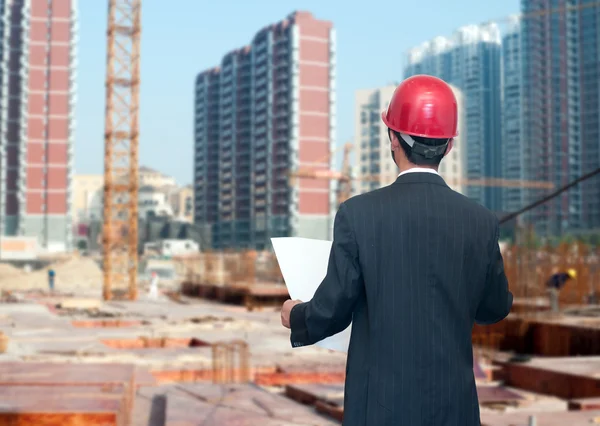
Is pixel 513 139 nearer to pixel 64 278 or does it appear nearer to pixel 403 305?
pixel 64 278

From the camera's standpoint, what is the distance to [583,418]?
221 inches

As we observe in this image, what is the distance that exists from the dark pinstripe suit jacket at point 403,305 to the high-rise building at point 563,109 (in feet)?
255

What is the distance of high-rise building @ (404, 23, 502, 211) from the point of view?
4153 inches

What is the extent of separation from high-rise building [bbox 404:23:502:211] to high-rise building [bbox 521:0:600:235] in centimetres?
1625

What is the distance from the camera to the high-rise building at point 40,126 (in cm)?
7006

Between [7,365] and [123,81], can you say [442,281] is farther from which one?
[123,81]

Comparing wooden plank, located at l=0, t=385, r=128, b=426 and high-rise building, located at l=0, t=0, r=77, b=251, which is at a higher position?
high-rise building, located at l=0, t=0, r=77, b=251

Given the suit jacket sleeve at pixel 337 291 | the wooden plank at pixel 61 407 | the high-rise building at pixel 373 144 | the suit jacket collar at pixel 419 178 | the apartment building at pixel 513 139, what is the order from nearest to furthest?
the suit jacket sleeve at pixel 337 291
the suit jacket collar at pixel 419 178
the wooden plank at pixel 61 407
the apartment building at pixel 513 139
the high-rise building at pixel 373 144

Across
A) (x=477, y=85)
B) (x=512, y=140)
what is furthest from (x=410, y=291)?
(x=477, y=85)

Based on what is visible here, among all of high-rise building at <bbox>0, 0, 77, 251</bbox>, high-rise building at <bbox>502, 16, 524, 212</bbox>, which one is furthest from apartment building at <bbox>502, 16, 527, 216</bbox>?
high-rise building at <bbox>0, 0, 77, 251</bbox>

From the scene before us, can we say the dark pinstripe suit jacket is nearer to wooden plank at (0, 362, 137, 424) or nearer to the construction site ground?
the construction site ground

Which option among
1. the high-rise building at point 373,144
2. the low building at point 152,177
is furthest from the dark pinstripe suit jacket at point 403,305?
the low building at point 152,177

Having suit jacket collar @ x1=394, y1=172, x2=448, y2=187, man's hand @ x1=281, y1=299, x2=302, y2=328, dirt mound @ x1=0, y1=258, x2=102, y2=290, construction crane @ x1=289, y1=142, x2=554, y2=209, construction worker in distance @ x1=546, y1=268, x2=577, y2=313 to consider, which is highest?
construction crane @ x1=289, y1=142, x2=554, y2=209

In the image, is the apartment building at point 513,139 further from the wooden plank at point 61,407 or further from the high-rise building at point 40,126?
the wooden plank at point 61,407
